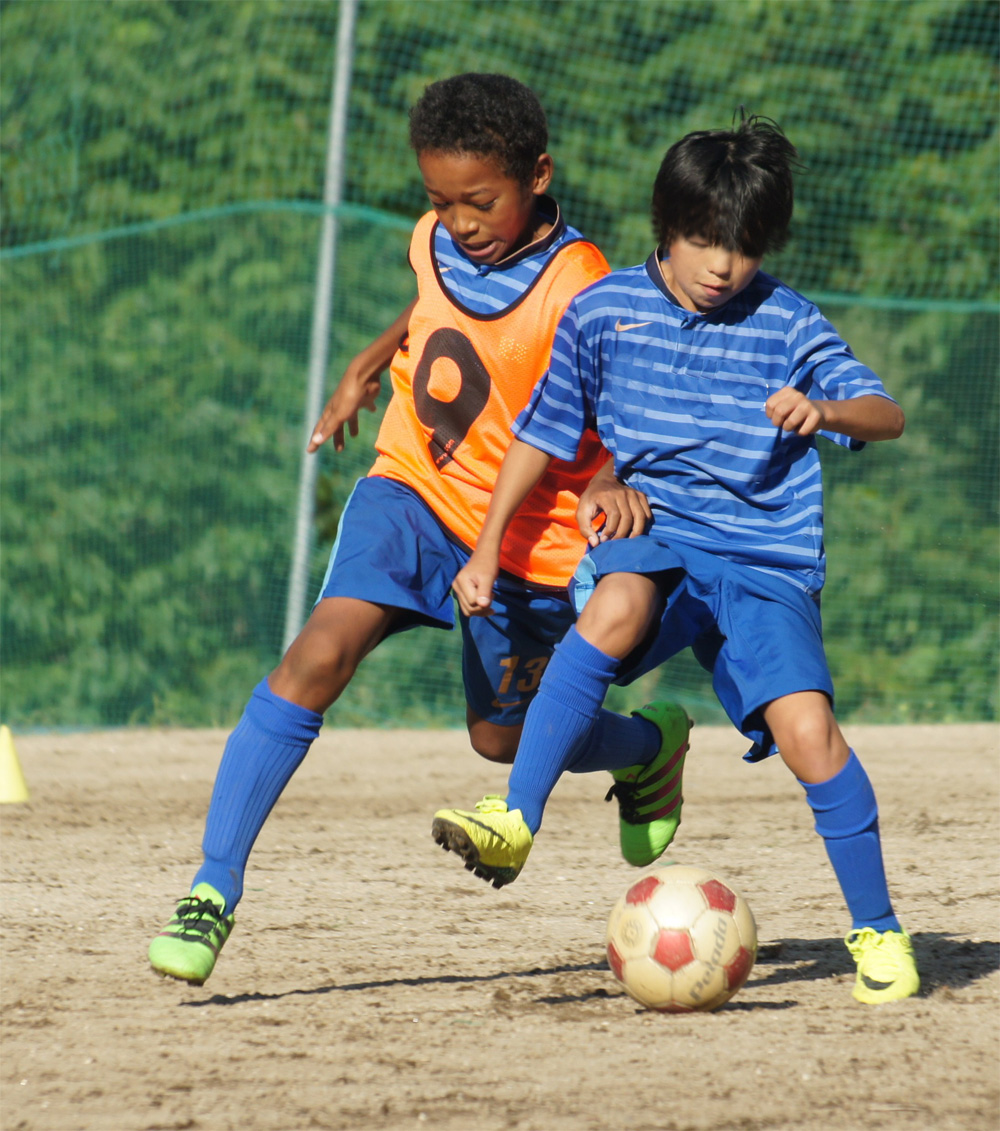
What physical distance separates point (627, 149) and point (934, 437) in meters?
2.77

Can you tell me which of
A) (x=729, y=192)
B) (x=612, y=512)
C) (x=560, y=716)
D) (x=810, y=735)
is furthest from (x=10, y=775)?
(x=729, y=192)

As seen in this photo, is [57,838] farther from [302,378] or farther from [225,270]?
[225,270]

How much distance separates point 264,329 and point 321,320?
0.52 metres

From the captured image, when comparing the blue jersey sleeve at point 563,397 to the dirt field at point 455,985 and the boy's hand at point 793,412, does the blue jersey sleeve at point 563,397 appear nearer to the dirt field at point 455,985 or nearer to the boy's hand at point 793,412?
the boy's hand at point 793,412

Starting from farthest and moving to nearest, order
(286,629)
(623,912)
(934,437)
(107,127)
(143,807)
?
(107,127) → (934,437) → (286,629) → (143,807) → (623,912)

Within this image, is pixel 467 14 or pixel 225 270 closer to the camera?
pixel 225 270

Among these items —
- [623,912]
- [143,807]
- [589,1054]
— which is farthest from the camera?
[143,807]

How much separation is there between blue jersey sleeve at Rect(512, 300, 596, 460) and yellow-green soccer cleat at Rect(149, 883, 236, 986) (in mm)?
1215

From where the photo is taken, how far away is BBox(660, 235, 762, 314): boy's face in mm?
3225

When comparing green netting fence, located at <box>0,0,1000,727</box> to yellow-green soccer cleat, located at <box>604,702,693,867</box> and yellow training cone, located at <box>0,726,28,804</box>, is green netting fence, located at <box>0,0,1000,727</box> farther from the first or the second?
yellow-green soccer cleat, located at <box>604,702,693,867</box>

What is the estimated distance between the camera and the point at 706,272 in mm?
3238

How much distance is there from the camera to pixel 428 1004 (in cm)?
335

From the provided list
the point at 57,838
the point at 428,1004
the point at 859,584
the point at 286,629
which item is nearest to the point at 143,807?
the point at 57,838

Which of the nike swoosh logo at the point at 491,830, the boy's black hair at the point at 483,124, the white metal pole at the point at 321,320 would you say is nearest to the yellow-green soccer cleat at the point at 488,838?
the nike swoosh logo at the point at 491,830
